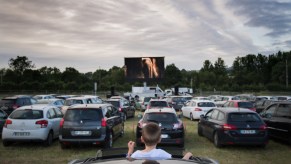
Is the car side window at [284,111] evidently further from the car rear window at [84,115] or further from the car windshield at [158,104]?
the car windshield at [158,104]

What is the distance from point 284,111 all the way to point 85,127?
7.57m

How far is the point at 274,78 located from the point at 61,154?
112818 mm

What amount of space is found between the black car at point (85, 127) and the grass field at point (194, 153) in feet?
1.47

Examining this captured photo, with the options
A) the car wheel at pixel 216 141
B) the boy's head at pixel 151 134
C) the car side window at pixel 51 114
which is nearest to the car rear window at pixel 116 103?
the car side window at pixel 51 114

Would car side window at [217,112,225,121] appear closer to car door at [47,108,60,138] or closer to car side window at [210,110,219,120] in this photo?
car side window at [210,110,219,120]

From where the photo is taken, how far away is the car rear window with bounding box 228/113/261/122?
12.6m

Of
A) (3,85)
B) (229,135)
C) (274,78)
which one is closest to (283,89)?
(274,78)

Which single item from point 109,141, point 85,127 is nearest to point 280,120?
point 109,141

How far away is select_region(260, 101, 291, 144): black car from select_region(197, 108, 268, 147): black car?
1.13 m

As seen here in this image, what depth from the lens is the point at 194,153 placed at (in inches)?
476

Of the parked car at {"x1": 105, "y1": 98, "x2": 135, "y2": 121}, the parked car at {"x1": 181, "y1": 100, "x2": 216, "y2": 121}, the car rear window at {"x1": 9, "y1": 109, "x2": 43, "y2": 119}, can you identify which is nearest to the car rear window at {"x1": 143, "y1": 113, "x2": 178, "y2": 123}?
the car rear window at {"x1": 9, "y1": 109, "x2": 43, "y2": 119}

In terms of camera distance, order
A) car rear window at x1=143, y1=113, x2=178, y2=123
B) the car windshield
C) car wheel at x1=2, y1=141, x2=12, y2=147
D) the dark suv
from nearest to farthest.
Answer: car rear window at x1=143, y1=113, x2=178, y2=123 → car wheel at x1=2, y1=141, x2=12, y2=147 → the dark suv → the car windshield

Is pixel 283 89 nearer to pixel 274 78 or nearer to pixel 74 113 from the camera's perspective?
pixel 274 78

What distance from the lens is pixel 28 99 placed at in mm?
25156
